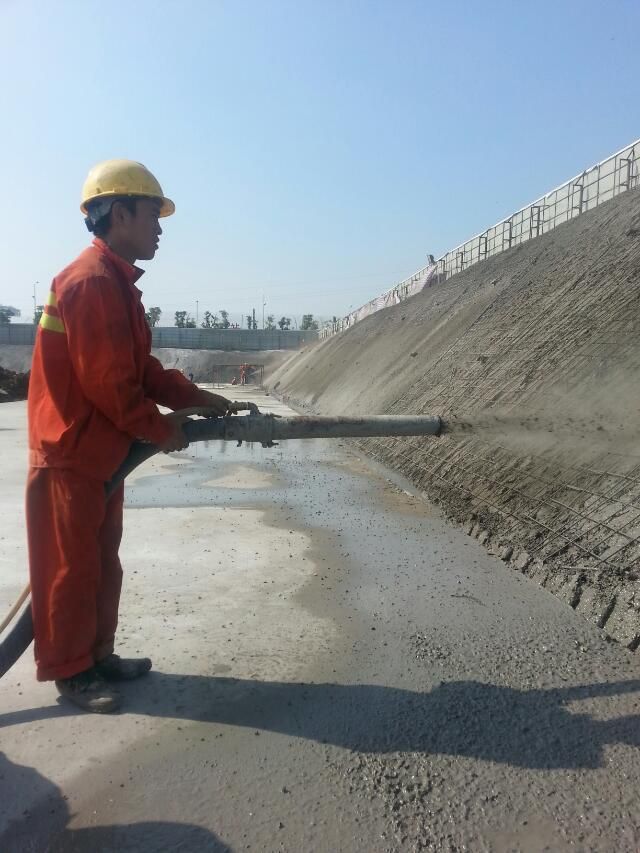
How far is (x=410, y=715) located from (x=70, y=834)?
1479 millimetres

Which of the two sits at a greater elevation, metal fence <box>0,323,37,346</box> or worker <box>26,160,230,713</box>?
metal fence <box>0,323,37,346</box>

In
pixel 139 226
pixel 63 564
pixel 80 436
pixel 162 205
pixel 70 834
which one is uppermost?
pixel 162 205

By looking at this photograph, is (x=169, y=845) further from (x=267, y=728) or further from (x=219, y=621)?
(x=219, y=621)

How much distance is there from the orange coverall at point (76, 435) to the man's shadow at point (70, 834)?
0.68 metres

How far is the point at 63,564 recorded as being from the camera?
295cm

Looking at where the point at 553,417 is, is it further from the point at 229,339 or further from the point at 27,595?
the point at 229,339

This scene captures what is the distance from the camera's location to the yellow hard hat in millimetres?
3232

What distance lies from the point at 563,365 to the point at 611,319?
74 centimetres

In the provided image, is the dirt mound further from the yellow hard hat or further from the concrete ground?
the yellow hard hat

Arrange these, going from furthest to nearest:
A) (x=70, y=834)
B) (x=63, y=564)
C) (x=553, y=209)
→ (x=553, y=209) → (x=63, y=564) → (x=70, y=834)

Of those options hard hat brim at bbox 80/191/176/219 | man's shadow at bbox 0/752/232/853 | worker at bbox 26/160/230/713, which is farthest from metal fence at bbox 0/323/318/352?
man's shadow at bbox 0/752/232/853

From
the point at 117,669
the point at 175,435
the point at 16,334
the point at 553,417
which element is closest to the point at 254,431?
the point at 175,435

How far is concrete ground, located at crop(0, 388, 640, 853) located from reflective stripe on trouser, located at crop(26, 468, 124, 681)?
30cm

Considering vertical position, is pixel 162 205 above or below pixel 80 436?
above
